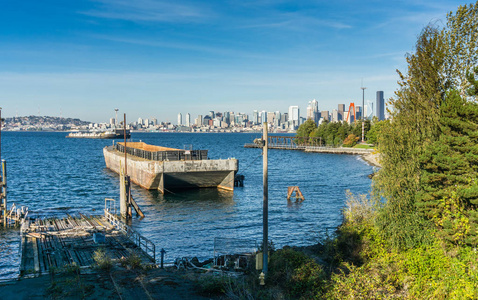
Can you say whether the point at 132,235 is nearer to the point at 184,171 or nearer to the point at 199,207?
the point at 199,207

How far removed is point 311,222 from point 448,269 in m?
17.8

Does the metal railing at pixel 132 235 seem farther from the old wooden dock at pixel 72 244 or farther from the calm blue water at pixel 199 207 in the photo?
the calm blue water at pixel 199 207

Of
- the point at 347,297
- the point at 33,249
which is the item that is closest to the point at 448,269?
the point at 347,297

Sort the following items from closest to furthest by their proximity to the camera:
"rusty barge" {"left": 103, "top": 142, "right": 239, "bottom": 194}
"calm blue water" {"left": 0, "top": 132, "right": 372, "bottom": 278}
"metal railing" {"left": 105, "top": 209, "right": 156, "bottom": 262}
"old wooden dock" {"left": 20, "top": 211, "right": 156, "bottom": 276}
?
"old wooden dock" {"left": 20, "top": 211, "right": 156, "bottom": 276} < "metal railing" {"left": 105, "top": 209, "right": 156, "bottom": 262} < "calm blue water" {"left": 0, "top": 132, "right": 372, "bottom": 278} < "rusty barge" {"left": 103, "top": 142, "right": 239, "bottom": 194}

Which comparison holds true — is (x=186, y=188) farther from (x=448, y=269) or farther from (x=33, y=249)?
(x=448, y=269)

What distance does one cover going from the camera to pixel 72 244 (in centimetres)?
2286

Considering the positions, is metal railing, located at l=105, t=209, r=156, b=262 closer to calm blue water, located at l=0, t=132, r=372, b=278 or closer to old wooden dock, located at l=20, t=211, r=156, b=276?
old wooden dock, located at l=20, t=211, r=156, b=276

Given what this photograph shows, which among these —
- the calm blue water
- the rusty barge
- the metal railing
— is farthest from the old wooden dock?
the rusty barge

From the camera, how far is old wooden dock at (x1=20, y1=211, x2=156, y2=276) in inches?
762

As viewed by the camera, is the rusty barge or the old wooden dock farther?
the rusty barge

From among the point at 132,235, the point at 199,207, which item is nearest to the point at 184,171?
the point at 199,207

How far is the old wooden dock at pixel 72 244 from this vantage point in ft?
63.5

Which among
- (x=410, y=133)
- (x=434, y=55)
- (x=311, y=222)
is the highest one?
(x=434, y=55)

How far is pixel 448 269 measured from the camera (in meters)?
16.0
